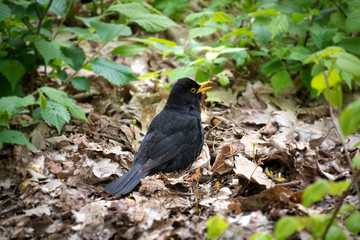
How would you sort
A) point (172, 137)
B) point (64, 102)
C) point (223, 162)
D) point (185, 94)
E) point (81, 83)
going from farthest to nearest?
1. point (81, 83)
2. point (185, 94)
3. point (172, 137)
4. point (64, 102)
5. point (223, 162)

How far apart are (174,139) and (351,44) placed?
8.35 ft

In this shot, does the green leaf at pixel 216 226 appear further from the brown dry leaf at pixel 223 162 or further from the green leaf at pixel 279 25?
the green leaf at pixel 279 25

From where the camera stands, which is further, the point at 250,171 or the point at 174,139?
the point at 174,139

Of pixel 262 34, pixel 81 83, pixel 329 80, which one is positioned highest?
pixel 329 80

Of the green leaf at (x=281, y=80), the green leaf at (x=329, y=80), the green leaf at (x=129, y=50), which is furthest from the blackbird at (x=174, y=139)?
the green leaf at (x=329, y=80)

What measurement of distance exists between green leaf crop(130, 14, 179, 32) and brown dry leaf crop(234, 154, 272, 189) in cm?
189

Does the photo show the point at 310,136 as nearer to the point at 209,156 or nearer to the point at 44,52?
the point at 209,156

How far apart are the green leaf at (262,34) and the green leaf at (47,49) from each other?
2.56 meters

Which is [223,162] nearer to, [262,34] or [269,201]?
[269,201]

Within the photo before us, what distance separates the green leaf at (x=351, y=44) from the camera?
4619 millimetres

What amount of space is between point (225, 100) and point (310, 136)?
1319 millimetres

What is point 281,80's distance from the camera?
16.0ft

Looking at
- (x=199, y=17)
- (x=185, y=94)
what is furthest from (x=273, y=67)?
(x=185, y=94)

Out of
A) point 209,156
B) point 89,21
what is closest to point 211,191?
point 209,156
